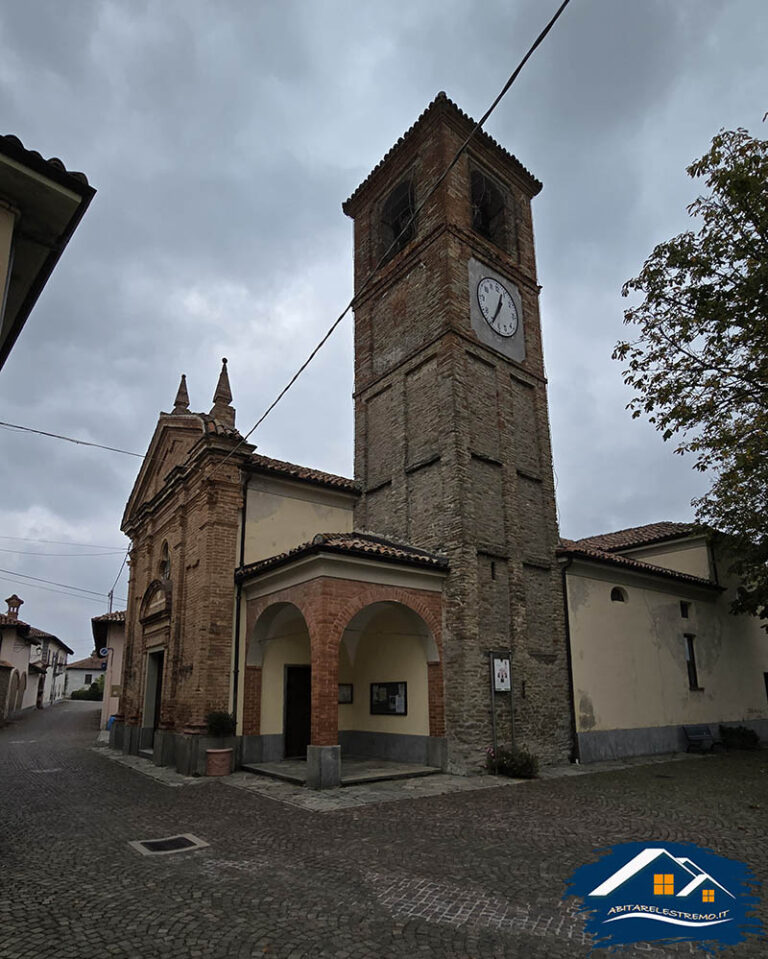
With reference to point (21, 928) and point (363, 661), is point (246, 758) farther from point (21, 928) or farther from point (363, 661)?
point (21, 928)

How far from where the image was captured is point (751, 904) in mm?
4621

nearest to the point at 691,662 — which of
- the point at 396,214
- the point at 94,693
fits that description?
the point at 396,214

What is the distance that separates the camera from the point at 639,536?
2105 cm

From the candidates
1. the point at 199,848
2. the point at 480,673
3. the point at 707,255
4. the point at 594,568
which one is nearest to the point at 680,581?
the point at 594,568

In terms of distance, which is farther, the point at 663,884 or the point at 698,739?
the point at 698,739

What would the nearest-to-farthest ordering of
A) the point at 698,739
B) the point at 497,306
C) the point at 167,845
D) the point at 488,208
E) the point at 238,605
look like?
the point at 167,845
the point at 238,605
the point at 497,306
the point at 698,739
the point at 488,208

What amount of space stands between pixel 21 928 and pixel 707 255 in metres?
12.3

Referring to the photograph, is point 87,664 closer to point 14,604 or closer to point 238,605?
point 14,604

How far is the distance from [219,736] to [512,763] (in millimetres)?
5405

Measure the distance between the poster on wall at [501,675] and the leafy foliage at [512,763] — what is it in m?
1.04

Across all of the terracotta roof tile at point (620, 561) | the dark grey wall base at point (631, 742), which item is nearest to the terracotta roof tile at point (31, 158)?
the terracotta roof tile at point (620, 561)

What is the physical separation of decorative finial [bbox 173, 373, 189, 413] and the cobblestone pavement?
9.88 metres

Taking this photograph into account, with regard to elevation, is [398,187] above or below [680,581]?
above

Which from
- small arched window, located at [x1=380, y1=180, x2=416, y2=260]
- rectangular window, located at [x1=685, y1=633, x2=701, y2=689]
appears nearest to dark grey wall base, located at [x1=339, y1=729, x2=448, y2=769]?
rectangular window, located at [x1=685, y1=633, x2=701, y2=689]
